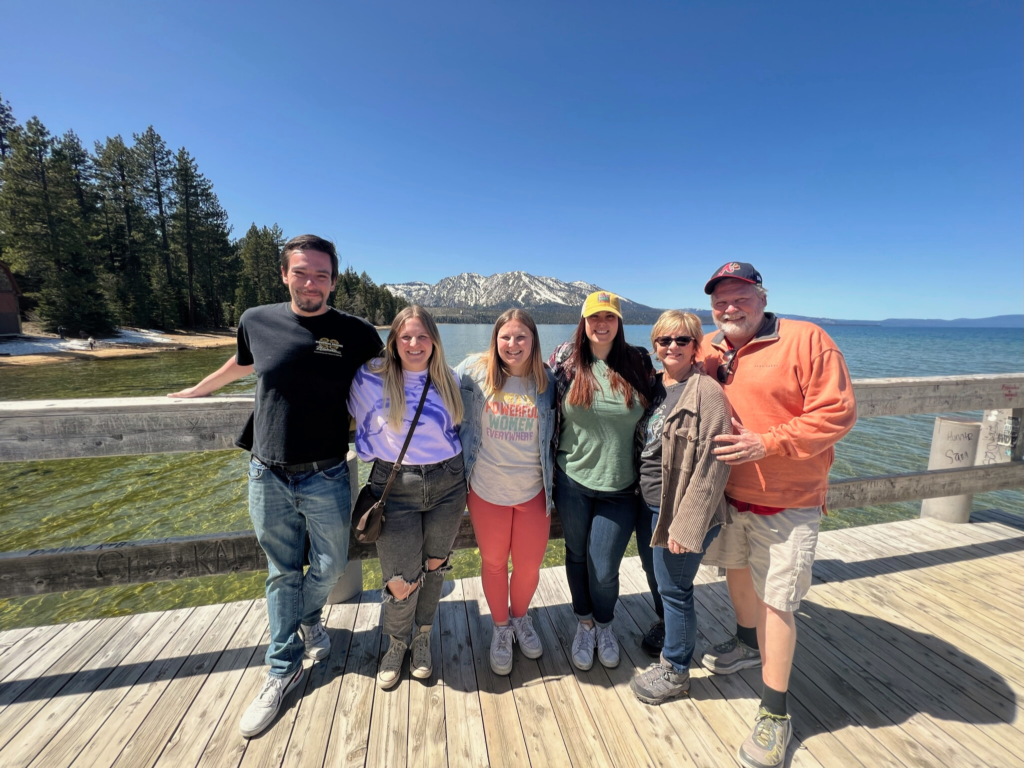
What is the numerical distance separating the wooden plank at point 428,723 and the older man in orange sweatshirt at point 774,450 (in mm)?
1477

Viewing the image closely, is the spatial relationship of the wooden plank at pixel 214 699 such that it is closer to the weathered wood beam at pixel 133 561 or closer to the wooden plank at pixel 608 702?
the weathered wood beam at pixel 133 561

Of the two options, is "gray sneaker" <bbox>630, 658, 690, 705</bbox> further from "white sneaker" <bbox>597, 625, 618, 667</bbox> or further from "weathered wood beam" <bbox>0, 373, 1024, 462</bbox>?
"weathered wood beam" <bbox>0, 373, 1024, 462</bbox>

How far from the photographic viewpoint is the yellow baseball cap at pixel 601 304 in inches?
97.7

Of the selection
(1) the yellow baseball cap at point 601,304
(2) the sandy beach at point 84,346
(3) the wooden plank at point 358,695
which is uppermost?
(1) the yellow baseball cap at point 601,304

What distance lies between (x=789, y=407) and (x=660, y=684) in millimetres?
1692

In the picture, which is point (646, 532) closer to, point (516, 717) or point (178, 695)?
point (516, 717)

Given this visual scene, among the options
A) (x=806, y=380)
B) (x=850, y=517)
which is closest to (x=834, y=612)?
(x=806, y=380)

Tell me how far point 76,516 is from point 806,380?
11204 millimetres

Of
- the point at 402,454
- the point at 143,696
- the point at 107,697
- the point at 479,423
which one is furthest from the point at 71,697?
the point at 479,423

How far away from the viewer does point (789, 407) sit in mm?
2123

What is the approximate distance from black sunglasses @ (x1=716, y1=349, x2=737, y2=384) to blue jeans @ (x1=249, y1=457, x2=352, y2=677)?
7.28 feet

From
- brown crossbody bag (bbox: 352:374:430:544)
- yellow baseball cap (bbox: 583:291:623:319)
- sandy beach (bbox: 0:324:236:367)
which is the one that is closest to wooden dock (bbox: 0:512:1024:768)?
brown crossbody bag (bbox: 352:374:430:544)

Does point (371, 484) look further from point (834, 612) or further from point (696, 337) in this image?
point (834, 612)

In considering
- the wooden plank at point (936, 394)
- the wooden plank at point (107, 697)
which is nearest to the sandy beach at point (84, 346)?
the wooden plank at point (107, 697)
